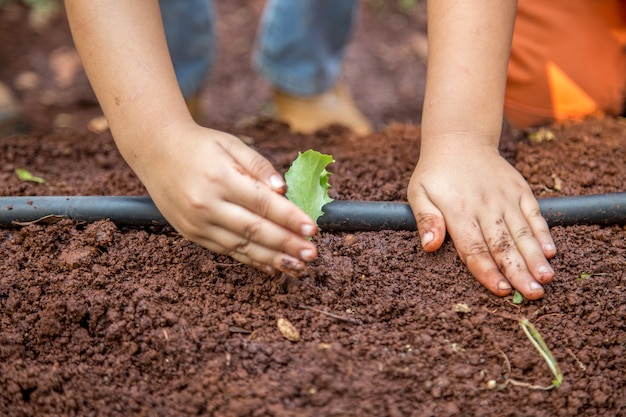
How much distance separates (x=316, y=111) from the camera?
2746mm

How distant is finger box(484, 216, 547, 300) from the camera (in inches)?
52.6

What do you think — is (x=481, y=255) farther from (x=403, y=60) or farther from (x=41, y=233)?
(x=403, y=60)

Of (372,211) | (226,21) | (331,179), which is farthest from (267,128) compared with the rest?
(226,21)

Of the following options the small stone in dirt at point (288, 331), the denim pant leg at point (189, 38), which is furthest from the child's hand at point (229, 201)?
the denim pant leg at point (189, 38)

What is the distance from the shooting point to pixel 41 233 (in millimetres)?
1485

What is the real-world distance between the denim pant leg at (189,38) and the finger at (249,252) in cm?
139

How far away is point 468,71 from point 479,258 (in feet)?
1.62

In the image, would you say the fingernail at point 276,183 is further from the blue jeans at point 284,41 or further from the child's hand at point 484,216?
the blue jeans at point 284,41

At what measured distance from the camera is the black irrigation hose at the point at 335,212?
1.49 meters

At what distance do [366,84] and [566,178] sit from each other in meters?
1.91

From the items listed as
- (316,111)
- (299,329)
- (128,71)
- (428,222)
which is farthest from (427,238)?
(316,111)

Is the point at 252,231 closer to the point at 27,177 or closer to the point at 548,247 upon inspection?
the point at 548,247

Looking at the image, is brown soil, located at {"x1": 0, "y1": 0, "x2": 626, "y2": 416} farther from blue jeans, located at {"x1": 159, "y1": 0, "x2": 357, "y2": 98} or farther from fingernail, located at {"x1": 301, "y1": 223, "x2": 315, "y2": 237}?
blue jeans, located at {"x1": 159, "y1": 0, "x2": 357, "y2": 98}

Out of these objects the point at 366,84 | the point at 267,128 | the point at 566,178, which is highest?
the point at 566,178
